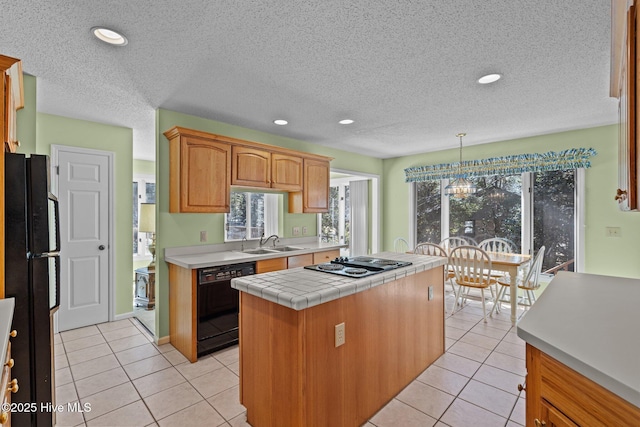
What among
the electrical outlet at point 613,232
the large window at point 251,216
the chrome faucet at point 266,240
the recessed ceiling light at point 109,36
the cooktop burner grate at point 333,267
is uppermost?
the recessed ceiling light at point 109,36

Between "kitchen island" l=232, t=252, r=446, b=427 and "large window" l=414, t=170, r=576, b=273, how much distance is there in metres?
3.07

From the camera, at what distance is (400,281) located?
86.8 inches

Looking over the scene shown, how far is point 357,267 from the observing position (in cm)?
226

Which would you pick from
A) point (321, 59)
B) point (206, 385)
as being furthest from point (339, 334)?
point (321, 59)

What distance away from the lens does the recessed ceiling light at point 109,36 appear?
1.75 metres

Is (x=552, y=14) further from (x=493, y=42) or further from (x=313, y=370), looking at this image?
(x=313, y=370)

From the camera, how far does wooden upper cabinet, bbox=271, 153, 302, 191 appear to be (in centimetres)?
376

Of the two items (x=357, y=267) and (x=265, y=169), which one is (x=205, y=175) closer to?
(x=265, y=169)

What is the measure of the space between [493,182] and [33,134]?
544cm

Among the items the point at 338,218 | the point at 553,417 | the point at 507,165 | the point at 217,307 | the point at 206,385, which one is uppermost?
the point at 507,165

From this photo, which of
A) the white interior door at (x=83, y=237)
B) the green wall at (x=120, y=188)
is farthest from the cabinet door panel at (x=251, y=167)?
the white interior door at (x=83, y=237)

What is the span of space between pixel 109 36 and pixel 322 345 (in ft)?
7.15

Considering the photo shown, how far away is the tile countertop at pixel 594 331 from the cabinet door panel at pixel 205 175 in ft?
9.26

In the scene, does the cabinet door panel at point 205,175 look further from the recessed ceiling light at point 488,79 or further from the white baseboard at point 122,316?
the recessed ceiling light at point 488,79
